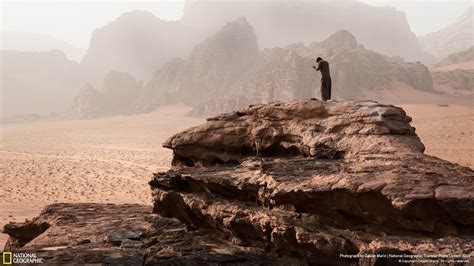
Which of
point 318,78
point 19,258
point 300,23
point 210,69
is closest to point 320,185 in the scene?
point 19,258

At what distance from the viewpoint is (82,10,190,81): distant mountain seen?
14212 cm

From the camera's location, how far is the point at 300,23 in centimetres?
14500

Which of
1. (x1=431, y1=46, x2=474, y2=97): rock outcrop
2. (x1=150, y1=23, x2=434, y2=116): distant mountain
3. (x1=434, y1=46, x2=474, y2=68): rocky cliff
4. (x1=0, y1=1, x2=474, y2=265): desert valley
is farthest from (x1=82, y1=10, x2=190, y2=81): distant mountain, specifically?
(x1=431, y1=46, x2=474, y2=97): rock outcrop

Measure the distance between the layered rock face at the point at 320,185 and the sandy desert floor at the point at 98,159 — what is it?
25.9ft

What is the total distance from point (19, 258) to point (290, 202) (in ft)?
16.1

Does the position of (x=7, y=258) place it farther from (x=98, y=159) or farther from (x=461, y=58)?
(x=461, y=58)

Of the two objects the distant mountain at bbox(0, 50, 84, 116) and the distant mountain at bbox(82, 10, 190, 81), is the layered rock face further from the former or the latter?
the distant mountain at bbox(82, 10, 190, 81)

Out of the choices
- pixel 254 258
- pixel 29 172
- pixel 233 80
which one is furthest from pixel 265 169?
pixel 233 80

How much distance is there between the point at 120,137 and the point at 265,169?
45979 mm

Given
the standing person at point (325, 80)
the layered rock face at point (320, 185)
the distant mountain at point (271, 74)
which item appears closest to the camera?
the layered rock face at point (320, 185)

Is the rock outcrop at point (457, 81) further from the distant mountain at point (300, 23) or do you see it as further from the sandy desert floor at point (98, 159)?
the distant mountain at point (300, 23)

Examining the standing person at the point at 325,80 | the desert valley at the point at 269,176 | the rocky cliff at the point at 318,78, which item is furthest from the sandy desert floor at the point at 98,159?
the rocky cliff at the point at 318,78

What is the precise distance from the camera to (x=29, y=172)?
1051 inches

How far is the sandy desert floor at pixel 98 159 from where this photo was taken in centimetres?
1972
